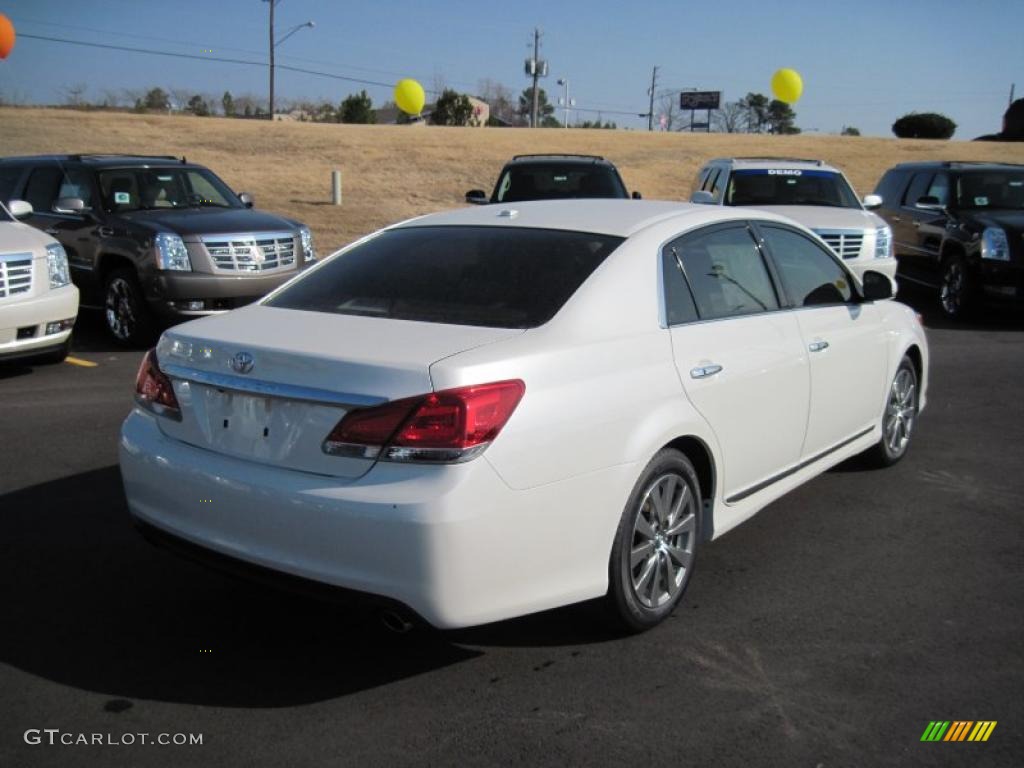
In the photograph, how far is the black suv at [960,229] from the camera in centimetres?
1193

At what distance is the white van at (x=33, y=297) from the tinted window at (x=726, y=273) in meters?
6.12

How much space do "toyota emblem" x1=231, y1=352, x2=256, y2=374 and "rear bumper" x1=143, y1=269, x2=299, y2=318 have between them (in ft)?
21.3

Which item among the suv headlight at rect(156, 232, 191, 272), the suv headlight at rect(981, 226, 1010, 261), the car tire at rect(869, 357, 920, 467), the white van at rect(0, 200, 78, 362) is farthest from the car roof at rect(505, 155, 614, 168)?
the car tire at rect(869, 357, 920, 467)

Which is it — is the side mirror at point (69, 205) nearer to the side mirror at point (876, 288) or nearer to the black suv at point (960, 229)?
the side mirror at point (876, 288)

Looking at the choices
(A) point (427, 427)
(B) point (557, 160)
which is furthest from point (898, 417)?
(B) point (557, 160)

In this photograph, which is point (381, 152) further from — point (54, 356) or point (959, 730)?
point (959, 730)

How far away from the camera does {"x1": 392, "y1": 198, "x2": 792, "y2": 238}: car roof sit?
4508 millimetres

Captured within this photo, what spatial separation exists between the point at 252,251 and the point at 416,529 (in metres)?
7.96

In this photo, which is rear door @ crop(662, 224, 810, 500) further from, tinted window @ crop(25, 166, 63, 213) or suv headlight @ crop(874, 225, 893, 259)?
tinted window @ crop(25, 166, 63, 213)

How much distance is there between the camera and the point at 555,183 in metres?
13.8

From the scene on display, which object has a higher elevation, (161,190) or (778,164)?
(778,164)

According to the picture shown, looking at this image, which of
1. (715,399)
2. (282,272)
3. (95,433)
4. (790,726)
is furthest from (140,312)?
(790,726)

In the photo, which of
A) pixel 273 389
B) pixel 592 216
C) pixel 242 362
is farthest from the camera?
pixel 592 216

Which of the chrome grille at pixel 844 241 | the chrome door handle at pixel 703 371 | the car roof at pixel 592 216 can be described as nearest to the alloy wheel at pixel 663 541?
the chrome door handle at pixel 703 371
